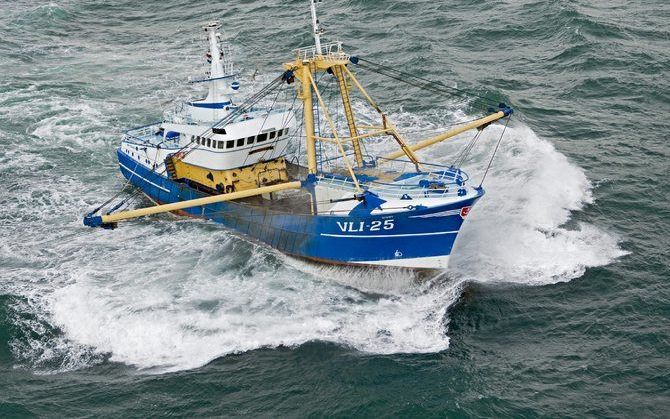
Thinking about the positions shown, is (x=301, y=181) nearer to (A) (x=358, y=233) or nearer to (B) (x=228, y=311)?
(A) (x=358, y=233)

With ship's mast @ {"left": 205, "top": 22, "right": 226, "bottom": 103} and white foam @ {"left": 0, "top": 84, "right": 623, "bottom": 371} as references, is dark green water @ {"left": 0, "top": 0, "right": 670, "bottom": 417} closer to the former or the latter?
white foam @ {"left": 0, "top": 84, "right": 623, "bottom": 371}

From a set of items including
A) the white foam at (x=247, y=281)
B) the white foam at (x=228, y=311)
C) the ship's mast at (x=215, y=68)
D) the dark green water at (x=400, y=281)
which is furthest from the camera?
the ship's mast at (x=215, y=68)

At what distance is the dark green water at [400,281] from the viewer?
77.2ft

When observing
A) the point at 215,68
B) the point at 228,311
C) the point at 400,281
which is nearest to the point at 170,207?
the point at 228,311

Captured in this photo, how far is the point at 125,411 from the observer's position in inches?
903

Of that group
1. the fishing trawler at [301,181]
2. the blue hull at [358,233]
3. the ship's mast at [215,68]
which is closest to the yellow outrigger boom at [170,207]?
the fishing trawler at [301,181]

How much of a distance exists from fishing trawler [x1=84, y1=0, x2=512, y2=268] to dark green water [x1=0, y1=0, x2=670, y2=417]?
1182 mm

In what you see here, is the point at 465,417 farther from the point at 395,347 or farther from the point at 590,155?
the point at 590,155

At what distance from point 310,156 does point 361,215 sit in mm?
3744

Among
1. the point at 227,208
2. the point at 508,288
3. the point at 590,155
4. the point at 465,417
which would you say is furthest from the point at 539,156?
the point at 465,417

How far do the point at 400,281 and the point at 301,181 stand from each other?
6.22 m

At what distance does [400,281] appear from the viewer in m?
29.7

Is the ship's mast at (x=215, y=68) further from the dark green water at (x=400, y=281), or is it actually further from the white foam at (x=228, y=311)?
the white foam at (x=228, y=311)

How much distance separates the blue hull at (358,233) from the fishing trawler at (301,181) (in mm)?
43
